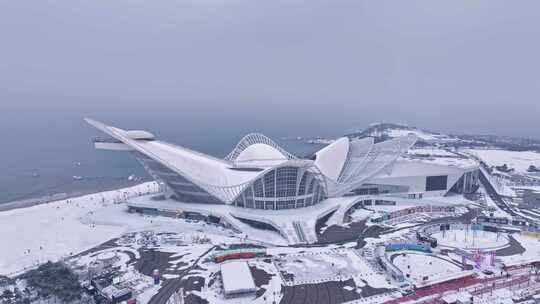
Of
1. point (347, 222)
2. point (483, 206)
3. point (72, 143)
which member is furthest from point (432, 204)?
point (72, 143)

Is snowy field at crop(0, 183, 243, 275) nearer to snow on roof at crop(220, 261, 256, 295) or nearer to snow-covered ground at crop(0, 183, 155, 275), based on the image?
snow-covered ground at crop(0, 183, 155, 275)

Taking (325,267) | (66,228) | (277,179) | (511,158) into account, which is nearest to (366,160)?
(277,179)

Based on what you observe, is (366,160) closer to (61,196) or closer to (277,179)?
(277,179)

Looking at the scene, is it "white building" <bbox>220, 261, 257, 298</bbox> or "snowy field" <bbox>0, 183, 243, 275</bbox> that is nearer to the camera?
"white building" <bbox>220, 261, 257, 298</bbox>

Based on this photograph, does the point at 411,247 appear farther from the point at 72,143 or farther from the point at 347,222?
the point at 72,143

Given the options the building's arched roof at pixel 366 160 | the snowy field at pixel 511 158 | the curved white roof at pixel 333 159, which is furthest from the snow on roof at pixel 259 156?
the snowy field at pixel 511 158

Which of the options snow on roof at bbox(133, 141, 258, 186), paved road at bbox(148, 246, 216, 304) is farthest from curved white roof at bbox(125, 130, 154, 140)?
paved road at bbox(148, 246, 216, 304)
